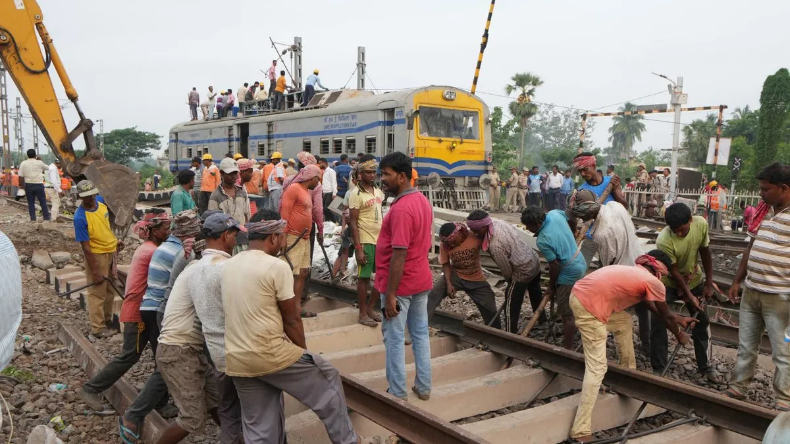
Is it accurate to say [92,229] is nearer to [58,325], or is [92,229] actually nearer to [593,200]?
[58,325]

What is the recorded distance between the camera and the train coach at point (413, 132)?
15.1 m

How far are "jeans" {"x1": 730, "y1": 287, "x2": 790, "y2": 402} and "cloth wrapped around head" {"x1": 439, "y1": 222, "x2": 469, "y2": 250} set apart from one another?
8.27 ft

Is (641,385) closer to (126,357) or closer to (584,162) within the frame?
(584,162)

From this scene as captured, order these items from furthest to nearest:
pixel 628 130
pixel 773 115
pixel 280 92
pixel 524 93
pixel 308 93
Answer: pixel 628 130 → pixel 524 93 → pixel 773 115 → pixel 280 92 → pixel 308 93

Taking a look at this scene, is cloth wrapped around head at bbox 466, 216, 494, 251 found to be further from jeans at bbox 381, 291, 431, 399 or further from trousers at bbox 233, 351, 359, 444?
trousers at bbox 233, 351, 359, 444

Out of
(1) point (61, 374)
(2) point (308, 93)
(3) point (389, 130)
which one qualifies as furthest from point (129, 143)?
(1) point (61, 374)

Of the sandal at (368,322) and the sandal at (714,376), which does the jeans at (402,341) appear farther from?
the sandal at (714,376)

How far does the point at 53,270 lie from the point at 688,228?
32.6ft

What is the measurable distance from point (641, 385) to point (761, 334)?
110cm

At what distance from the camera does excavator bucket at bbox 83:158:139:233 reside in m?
8.59

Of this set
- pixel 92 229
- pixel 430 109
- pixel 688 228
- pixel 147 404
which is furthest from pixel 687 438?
pixel 430 109

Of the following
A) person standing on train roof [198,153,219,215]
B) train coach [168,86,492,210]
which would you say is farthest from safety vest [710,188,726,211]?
person standing on train roof [198,153,219,215]

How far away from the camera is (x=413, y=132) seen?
1502 centimetres

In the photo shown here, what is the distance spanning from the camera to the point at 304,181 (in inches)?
257
